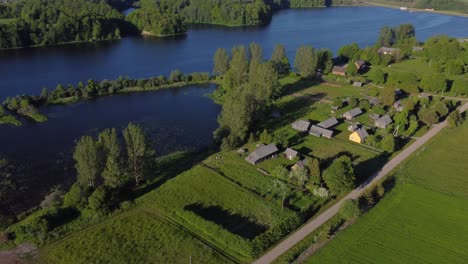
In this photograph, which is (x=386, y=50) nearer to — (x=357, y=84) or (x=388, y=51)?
(x=388, y=51)

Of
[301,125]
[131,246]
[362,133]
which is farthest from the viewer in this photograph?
[301,125]

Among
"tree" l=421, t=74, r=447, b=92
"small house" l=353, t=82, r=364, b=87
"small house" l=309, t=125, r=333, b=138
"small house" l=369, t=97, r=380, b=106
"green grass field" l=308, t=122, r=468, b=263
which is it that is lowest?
"green grass field" l=308, t=122, r=468, b=263

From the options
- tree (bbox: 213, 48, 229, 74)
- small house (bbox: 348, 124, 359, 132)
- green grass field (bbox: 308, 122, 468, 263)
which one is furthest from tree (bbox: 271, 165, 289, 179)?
tree (bbox: 213, 48, 229, 74)

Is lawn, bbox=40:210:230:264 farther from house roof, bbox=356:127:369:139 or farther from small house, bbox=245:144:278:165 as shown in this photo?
house roof, bbox=356:127:369:139

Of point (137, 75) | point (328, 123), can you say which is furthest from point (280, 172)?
point (137, 75)

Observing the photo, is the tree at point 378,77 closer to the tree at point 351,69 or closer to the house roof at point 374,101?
the tree at point 351,69
